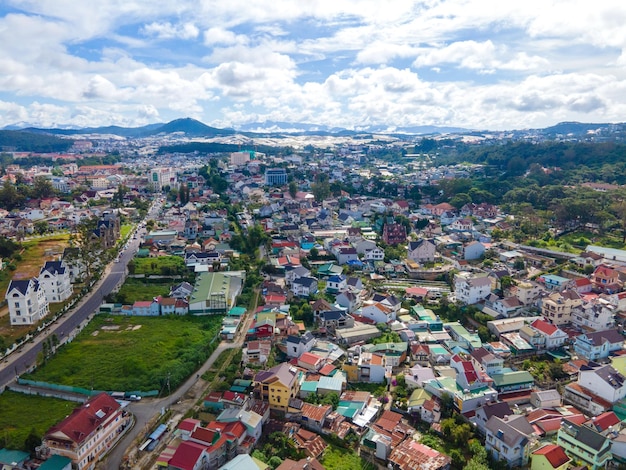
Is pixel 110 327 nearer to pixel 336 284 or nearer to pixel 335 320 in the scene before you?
pixel 335 320

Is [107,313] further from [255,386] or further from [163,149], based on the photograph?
[163,149]

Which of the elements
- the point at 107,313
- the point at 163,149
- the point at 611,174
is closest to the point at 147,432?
the point at 107,313

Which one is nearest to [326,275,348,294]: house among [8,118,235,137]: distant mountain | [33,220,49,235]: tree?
[33,220,49,235]: tree

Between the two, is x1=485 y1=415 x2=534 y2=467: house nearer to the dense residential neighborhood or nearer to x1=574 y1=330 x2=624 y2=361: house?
the dense residential neighborhood

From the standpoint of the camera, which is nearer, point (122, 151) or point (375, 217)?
point (375, 217)

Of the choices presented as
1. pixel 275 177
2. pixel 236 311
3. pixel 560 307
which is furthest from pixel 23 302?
pixel 275 177
